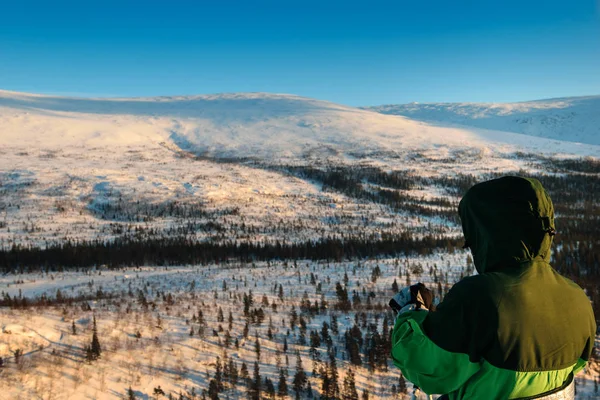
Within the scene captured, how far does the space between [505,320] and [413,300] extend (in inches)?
20.1

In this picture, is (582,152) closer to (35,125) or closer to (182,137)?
(182,137)

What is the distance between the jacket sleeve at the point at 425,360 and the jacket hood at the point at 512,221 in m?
0.42

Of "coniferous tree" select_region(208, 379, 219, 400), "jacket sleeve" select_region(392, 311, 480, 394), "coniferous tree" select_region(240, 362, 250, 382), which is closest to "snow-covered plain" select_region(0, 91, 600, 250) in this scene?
"coniferous tree" select_region(240, 362, 250, 382)

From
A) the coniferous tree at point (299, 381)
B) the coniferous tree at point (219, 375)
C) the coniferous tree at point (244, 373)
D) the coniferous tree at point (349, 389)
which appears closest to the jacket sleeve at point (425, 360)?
the coniferous tree at point (349, 389)

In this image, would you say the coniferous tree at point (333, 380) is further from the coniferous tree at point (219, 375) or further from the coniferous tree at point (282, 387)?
the coniferous tree at point (219, 375)

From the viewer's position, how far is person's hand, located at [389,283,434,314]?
2.18 metres

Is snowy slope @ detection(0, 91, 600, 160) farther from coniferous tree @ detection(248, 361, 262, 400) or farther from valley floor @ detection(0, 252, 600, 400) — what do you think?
coniferous tree @ detection(248, 361, 262, 400)

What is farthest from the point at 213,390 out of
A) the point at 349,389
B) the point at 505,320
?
the point at 505,320

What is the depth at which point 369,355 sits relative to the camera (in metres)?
9.84

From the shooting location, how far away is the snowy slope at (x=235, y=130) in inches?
3339

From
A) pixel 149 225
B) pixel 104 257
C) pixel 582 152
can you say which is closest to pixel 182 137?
pixel 149 225

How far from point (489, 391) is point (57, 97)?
161944 millimetres

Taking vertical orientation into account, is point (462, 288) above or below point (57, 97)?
below

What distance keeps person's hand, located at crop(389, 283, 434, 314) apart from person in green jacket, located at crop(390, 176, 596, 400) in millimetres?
155
